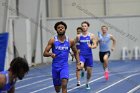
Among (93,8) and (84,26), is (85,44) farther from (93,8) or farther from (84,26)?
(93,8)

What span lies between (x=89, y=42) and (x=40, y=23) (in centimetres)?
1336

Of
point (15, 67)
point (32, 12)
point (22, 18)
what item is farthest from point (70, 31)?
point (15, 67)

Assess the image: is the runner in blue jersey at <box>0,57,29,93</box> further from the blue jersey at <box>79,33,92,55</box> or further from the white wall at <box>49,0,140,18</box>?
the white wall at <box>49,0,140,18</box>

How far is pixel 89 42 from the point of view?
44.5 ft

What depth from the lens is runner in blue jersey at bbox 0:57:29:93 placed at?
208 inches

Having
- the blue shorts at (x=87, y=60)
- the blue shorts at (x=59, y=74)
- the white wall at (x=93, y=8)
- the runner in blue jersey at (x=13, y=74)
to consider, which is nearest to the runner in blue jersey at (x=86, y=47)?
the blue shorts at (x=87, y=60)

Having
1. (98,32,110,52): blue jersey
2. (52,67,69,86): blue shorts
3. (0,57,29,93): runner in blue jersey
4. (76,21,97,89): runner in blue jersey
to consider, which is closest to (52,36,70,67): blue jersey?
(52,67,69,86): blue shorts

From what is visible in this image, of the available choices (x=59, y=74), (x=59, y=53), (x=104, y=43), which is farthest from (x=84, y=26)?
(x=59, y=74)

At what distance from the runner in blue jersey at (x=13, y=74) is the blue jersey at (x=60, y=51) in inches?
165

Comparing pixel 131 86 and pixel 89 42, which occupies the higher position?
pixel 89 42

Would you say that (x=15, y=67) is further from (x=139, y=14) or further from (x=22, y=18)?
(x=139, y=14)

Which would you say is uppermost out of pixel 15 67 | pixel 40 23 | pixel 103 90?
pixel 40 23

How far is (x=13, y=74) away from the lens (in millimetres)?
5391

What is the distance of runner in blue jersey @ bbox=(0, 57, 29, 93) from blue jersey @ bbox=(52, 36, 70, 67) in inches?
165
